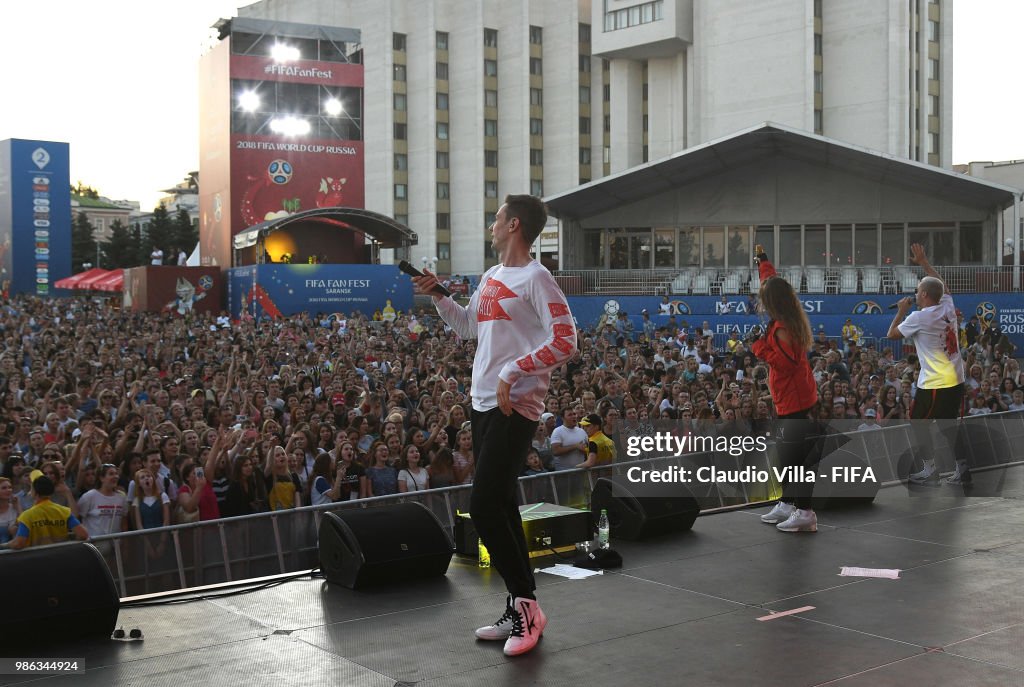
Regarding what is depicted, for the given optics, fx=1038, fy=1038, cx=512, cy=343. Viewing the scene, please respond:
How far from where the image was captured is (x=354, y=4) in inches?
2758

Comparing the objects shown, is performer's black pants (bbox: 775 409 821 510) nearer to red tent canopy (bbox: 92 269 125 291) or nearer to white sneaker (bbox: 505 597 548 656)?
→ white sneaker (bbox: 505 597 548 656)

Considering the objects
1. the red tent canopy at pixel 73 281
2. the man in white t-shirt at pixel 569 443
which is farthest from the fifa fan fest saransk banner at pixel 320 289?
the man in white t-shirt at pixel 569 443

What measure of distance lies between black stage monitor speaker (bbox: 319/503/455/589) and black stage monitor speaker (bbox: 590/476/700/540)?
44.2 inches

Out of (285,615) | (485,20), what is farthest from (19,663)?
(485,20)

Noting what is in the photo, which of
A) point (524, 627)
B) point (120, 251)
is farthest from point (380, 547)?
point (120, 251)

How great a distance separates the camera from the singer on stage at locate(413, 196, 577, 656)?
4.22 meters

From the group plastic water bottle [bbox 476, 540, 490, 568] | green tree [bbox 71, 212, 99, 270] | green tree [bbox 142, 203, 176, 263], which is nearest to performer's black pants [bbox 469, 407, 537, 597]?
plastic water bottle [bbox 476, 540, 490, 568]

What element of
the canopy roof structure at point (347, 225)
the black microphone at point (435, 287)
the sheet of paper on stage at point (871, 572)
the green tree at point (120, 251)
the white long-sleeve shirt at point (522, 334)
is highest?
the green tree at point (120, 251)

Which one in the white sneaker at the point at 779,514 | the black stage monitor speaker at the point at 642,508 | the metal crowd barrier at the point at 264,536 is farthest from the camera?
the white sneaker at the point at 779,514

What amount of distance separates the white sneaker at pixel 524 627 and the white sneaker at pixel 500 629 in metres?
0.04

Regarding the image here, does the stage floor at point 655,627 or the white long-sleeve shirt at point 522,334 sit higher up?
the white long-sleeve shirt at point 522,334

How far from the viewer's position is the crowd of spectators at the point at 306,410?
7.93 m

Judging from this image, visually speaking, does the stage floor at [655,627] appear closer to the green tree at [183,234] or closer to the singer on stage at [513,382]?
the singer on stage at [513,382]

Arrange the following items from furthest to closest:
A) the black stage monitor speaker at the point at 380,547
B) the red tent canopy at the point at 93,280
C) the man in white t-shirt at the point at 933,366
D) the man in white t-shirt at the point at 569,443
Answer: the red tent canopy at the point at 93,280 < the man in white t-shirt at the point at 569,443 < the man in white t-shirt at the point at 933,366 < the black stage monitor speaker at the point at 380,547
